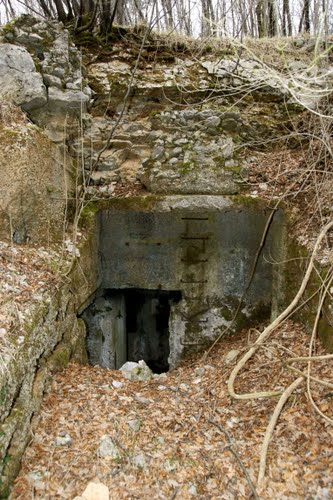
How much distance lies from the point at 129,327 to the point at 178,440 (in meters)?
4.24

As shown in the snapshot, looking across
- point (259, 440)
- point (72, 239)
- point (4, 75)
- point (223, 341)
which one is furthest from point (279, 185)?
point (4, 75)

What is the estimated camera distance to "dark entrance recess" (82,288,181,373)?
514 cm

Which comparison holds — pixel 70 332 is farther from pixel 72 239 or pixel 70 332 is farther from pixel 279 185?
pixel 279 185

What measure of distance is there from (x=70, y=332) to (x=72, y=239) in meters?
1.07

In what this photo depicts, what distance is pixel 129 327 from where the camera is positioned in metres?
6.91

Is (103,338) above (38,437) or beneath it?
beneath

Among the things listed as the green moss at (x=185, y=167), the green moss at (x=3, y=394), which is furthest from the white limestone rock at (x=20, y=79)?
the green moss at (x=3, y=394)

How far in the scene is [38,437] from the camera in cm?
261

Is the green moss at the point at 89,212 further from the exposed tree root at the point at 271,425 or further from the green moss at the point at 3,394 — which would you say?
the exposed tree root at the point at 271,425

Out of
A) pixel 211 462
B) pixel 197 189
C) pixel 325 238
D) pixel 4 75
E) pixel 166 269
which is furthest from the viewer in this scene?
pixel 166 269

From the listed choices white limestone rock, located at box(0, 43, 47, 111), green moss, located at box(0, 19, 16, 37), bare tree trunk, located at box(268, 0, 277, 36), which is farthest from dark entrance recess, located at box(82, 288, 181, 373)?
bare tree trunk, located at box(268, 0, 277, 36)

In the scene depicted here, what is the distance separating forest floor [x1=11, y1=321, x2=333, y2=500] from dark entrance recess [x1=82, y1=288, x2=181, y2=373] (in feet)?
5.46

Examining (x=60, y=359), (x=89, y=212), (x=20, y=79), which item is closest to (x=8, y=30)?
(x=20, y=79)

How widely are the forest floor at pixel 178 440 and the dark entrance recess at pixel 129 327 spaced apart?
1.67 m
